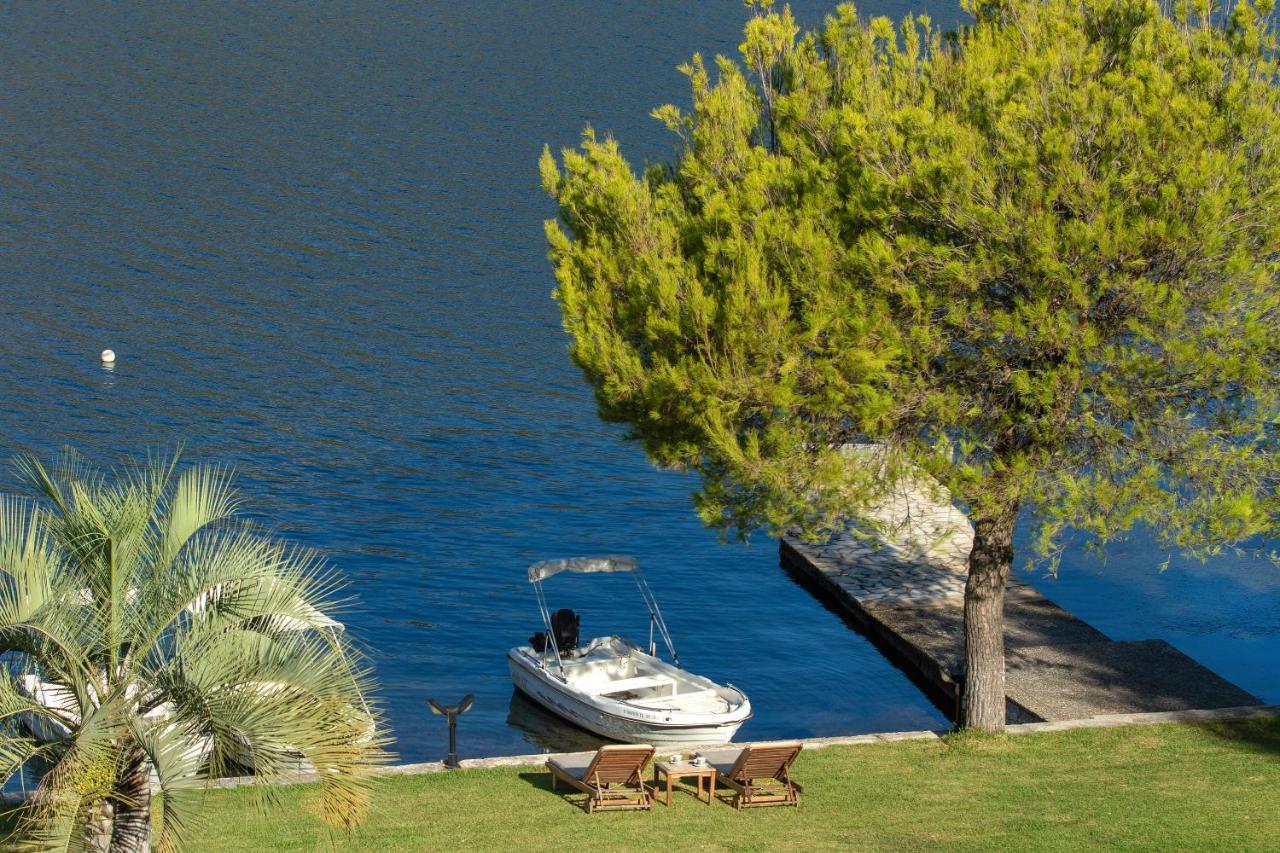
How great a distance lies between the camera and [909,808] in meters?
16.8

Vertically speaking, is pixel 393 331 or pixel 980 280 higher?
pixel 393 331

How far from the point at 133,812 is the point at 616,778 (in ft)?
20.6

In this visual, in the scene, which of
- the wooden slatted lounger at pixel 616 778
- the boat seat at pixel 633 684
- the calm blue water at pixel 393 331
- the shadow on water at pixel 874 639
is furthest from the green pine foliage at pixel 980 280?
the calm blue water at pixel 393 331

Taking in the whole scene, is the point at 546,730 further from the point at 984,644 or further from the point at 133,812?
the point at 133,812

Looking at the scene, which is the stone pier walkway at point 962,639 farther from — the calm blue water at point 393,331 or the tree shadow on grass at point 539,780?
the tree shadow on grass at point 539,780

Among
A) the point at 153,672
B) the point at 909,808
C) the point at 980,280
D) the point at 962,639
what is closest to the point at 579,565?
the point at 962,639

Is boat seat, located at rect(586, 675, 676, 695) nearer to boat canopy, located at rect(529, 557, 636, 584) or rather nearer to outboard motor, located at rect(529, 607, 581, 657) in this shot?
outboard motor, located at rect(529, 607, 581, 657)

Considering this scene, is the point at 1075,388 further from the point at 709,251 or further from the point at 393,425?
the point at 393,425

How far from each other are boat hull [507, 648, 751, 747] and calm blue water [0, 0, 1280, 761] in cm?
74

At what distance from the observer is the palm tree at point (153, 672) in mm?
10734

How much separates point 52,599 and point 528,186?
49510 mm

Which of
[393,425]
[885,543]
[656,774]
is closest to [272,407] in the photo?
[393,425]

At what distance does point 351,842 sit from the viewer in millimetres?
15383

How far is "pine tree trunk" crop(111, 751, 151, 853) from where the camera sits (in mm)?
11462
